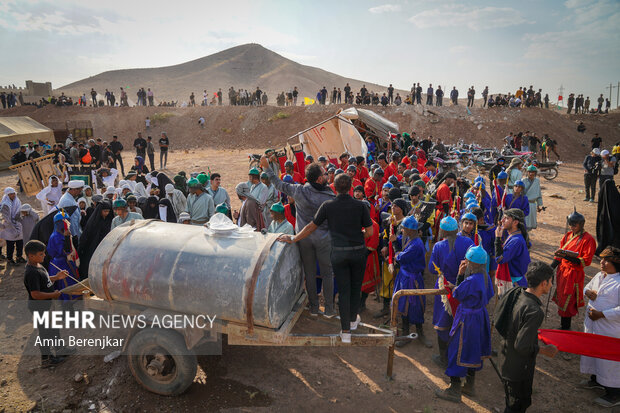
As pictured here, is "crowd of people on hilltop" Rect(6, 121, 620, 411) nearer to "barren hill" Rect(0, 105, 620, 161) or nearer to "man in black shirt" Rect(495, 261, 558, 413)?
"man in black shirt" Rect(495, 261, 558, 413)

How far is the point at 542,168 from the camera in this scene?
18.6 metres

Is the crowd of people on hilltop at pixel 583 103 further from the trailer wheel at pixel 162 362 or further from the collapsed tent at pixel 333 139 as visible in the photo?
the trailer wheel at pixel 162 362

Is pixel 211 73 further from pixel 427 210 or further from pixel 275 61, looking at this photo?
pixel 427 210

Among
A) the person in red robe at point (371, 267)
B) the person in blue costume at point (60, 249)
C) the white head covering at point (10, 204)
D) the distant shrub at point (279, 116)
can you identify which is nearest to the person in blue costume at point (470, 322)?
Answer: the person in red robe at point (371, 267)

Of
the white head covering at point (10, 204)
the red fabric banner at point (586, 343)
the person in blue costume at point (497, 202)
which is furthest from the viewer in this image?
the white head covering at point (10, 204)

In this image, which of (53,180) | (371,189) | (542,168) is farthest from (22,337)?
(542,168)

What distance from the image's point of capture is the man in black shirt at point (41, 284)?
465cm

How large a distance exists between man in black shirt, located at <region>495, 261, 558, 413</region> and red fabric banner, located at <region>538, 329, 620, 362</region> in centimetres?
58

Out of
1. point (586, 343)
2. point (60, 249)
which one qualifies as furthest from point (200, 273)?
point (586, 343)

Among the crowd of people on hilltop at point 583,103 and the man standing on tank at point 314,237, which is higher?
the crowd of people on hilltop at point 583,103

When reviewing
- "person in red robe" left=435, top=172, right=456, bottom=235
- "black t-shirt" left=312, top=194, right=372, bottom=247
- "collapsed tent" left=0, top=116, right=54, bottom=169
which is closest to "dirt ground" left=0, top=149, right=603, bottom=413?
"black t-shirt" left=312, top=194, right=372, bottom=247

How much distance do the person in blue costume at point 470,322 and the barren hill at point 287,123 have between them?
26406 mm

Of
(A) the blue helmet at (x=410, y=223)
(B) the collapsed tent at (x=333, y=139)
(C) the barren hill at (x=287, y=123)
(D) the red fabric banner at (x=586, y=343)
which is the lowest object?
(D) the red fabric banner at (x=586, y=343)

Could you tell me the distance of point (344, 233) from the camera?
411cm
